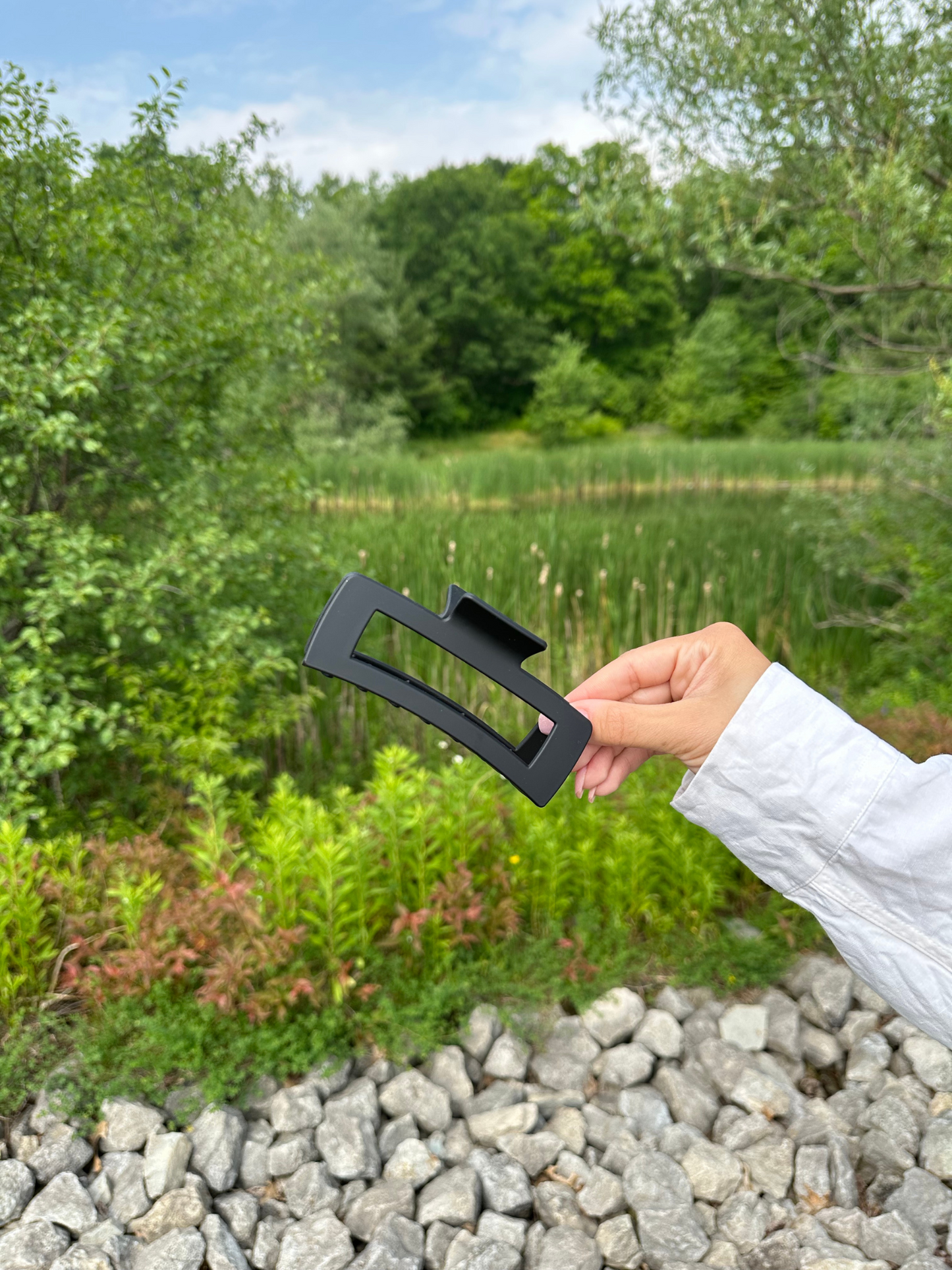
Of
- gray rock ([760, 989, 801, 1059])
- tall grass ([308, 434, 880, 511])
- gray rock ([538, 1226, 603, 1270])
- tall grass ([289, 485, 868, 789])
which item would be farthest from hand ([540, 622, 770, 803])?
tall grass ([308, 434, 880, 511])

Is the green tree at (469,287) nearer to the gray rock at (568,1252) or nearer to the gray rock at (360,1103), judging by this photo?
the gray rock at (360,1103)

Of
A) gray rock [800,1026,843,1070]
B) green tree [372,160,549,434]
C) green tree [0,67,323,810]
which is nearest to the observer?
gray rock [800,1026,843,1070]

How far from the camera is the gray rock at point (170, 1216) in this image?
5.98 ft

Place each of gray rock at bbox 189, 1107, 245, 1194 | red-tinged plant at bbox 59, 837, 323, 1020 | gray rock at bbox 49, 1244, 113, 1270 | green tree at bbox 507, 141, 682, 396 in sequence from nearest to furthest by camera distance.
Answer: gray rock at bbox 49, 1244, 113, 1270 → gray rock at bbox 189, 1107, 245, 1194 → red-tinged plant at bbox 59, 837, 323, 1020 → green tree at bbox 507, 141, 682, 396

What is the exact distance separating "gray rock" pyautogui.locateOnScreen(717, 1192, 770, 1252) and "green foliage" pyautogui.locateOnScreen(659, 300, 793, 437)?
27081 millimetres

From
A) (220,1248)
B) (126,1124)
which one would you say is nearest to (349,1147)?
(220,1248)

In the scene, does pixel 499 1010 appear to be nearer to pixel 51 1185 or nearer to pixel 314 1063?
pixel 314 1063

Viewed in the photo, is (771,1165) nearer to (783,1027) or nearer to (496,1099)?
(783,1027)

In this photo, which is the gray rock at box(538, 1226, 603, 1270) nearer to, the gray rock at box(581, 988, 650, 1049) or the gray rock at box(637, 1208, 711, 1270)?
the gray rock at box(637, 1208, 711, 1270)

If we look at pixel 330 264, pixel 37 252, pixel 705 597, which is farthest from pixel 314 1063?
pixel 705 597

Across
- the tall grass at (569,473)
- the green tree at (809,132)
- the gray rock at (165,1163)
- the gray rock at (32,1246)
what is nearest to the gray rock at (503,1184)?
the gray rock at (165,1163)

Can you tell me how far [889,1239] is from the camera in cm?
177

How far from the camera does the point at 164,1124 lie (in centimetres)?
204

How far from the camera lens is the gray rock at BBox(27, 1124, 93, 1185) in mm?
1937
